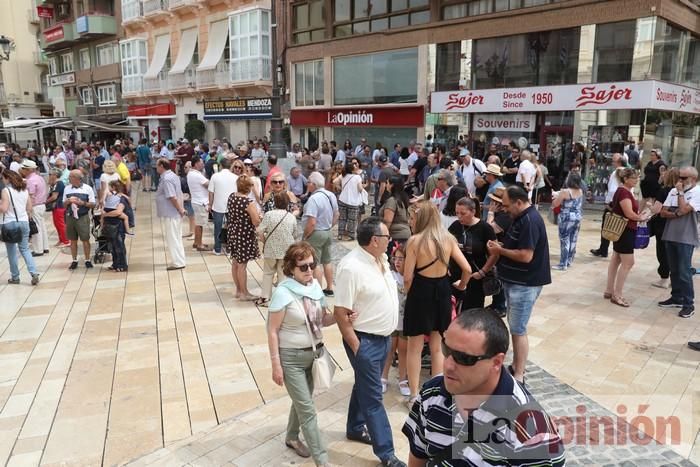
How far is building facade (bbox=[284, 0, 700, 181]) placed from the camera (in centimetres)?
1471

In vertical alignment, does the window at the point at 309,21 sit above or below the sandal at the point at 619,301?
above

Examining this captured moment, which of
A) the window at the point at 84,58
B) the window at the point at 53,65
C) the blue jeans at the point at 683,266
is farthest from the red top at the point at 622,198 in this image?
the window at the point at 53,65

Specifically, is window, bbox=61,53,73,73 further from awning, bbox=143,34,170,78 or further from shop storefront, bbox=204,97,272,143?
shop storefront, bbox=204,97,272,143

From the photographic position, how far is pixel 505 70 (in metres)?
17.2

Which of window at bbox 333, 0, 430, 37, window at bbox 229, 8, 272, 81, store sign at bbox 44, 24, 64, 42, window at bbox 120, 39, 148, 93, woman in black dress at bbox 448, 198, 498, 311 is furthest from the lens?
store sign at bbox 44, 24, 64, 42

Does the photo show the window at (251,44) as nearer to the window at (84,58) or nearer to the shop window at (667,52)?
the shop window at (667,52)

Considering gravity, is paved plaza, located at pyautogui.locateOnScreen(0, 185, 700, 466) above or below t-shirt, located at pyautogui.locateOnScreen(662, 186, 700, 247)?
below

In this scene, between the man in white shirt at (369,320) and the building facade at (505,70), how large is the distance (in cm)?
1353

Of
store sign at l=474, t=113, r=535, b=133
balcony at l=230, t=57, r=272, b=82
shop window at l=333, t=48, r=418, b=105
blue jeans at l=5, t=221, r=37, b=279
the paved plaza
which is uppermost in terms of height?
balcony at l=230, t=57, r=272, b=82

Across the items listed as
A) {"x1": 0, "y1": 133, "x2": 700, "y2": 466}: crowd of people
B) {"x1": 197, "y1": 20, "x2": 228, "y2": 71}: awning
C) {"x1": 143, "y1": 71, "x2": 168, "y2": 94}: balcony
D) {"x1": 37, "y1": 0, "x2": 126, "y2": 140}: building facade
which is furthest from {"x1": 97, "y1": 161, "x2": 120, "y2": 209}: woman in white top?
{"x1": 37, "y1": 0, "x2": 126, "y2": 140}: building facade

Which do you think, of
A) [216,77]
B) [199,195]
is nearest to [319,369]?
[199,195]

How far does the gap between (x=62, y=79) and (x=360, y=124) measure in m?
30.3

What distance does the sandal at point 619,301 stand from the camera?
6656 millimetres

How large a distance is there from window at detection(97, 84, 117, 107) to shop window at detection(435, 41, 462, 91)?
26387 millimetres
